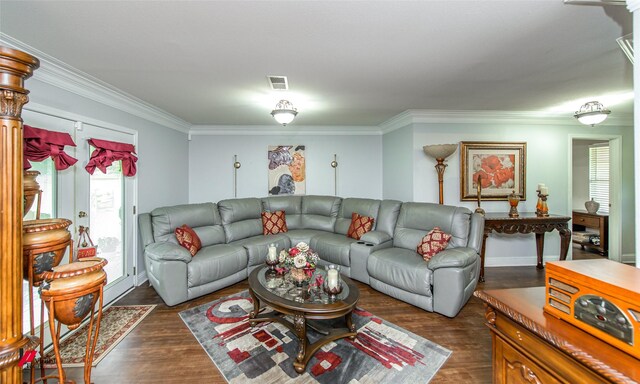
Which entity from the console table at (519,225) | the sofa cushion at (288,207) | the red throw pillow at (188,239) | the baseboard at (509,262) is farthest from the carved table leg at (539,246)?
the red throw pillow at (188,239)

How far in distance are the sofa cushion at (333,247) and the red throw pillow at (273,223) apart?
665 mm

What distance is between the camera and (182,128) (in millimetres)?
4691

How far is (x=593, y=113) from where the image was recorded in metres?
3.34

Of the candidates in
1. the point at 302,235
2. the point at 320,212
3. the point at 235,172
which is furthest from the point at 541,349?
the point at 235,172

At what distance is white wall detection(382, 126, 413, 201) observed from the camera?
434cm

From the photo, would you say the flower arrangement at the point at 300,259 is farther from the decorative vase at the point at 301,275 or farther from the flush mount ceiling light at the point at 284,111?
the flush mount ceiling light at the point at 284,111

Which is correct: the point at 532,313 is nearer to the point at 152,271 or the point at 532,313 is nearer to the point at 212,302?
the point at 212,302

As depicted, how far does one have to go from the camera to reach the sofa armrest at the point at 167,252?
2.95 metres

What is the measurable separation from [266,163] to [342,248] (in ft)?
7.91

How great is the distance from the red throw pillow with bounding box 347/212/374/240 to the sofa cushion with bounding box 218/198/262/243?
5.18 feet

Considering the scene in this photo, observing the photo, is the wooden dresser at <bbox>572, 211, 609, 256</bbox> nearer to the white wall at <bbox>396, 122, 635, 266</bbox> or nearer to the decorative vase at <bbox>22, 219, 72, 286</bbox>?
the white wall at <bbox>396, 122, 635, 266</bbox>

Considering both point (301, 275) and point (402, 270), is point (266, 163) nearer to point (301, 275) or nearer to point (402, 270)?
point (301, 275)

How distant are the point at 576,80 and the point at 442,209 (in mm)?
1934

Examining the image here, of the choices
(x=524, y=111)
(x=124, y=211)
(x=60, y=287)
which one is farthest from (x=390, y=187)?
(x=60, y=287)
